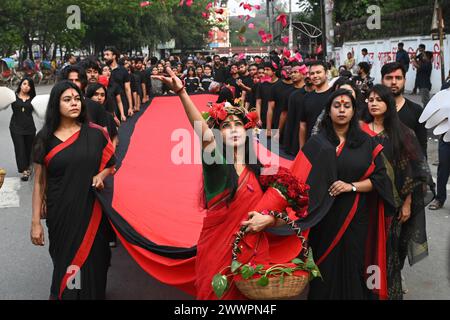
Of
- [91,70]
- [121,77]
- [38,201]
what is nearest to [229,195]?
[38,201]

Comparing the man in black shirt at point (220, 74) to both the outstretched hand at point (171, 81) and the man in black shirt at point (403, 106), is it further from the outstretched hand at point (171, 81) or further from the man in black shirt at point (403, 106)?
the outstretched hand at point (171, 81)

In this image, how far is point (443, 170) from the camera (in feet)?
26.1

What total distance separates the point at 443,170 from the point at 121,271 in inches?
159

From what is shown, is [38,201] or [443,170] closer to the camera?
[38,201]

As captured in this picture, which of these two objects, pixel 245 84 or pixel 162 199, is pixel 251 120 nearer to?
pixel 162 199

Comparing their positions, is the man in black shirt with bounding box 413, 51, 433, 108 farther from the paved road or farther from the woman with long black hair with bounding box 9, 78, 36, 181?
the woman with long black hair with bounding box 9, 78, 36, 181

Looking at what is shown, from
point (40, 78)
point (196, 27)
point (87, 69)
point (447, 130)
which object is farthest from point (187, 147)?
point (196, 27)

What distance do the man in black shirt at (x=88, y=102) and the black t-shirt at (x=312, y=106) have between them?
201cm

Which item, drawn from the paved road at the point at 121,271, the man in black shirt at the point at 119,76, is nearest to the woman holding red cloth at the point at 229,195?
the paved road at the point at 121,271

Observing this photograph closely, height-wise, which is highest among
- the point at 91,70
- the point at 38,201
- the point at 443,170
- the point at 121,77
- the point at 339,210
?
the point at 91,70

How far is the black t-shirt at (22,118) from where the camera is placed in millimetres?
10289

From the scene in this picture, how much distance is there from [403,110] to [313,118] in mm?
1485

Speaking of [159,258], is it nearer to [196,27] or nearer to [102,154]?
[102,154]

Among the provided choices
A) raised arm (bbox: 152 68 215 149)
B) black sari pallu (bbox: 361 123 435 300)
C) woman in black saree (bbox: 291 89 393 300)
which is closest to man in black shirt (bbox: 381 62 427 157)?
black sari pallu (bbox: 361 123 435 300)
